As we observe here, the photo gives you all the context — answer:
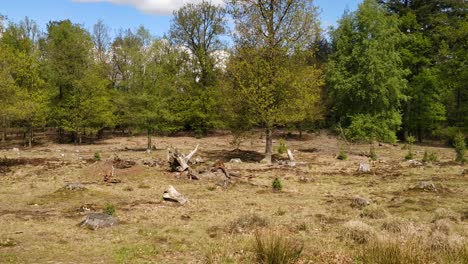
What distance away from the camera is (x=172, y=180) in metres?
20.6

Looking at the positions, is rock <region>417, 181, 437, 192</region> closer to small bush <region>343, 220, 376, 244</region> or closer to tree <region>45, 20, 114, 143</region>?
small bush <region>343, 220, 376, 244</region>

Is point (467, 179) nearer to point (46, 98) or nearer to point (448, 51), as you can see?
point (448, 51)

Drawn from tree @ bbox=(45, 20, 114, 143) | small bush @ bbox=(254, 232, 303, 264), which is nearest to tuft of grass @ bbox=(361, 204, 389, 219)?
small bush @ bbox=(254, 232, 303, 264)

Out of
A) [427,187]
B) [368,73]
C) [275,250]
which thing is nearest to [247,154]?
[368,73]

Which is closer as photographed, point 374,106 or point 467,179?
point 467,179

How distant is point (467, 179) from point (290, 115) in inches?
449

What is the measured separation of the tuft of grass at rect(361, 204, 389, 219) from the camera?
43.9 ft

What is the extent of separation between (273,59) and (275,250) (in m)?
21.7

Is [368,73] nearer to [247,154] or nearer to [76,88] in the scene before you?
[247,154]

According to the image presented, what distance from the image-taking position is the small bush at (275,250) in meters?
7.82

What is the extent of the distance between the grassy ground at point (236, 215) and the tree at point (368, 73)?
525 inches

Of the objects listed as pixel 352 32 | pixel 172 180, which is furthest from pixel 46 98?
pixel 352 32

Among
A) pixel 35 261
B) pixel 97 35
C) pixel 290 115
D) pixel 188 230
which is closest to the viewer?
pixel 35 261

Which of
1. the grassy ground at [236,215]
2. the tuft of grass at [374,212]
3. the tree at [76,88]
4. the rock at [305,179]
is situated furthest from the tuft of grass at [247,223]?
the tree at [76,88]
